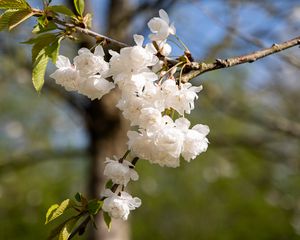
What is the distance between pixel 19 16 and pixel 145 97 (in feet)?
0.84

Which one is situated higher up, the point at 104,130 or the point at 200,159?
the point at 104,130

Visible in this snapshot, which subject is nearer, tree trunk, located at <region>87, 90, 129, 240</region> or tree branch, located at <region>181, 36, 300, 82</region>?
tree branch, located at <region>181, 36, 300, 82</region>

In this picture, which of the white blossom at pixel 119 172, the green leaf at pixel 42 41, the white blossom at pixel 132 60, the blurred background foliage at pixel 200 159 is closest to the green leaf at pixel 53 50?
the green leaf at pixel 42 41

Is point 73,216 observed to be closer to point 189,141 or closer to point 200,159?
point 189,141

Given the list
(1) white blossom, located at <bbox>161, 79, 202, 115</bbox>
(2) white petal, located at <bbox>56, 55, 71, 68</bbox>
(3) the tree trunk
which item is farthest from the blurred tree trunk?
(1) white blossom, located at <bbox>161, 79, 202, 115</bbox>

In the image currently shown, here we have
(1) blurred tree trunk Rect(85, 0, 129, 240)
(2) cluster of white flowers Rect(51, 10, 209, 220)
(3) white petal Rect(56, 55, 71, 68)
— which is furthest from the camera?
(1) blurred tree trunk Rect(85, 0, 129, 240)

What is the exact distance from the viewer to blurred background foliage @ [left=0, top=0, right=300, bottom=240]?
10.5 feet

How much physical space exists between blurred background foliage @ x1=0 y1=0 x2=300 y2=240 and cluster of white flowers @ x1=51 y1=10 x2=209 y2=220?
1.88 meters

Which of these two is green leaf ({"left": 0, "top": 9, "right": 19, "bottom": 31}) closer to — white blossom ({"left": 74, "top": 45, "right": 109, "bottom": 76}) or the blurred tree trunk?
white blossom ({"left": 74, "top": 45, "right": 109, "bottom": 76})

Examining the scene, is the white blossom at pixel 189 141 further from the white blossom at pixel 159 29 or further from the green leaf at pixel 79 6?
the green leaf at pixel 79 6

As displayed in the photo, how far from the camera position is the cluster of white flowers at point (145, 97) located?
0.79 meters

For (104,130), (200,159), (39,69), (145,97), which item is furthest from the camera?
(200,159)

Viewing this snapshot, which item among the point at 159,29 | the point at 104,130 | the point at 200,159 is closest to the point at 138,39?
the point at 159,29

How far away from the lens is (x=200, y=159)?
5.73 metres
